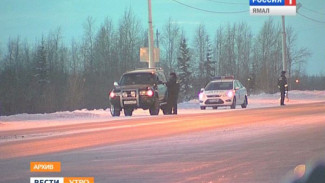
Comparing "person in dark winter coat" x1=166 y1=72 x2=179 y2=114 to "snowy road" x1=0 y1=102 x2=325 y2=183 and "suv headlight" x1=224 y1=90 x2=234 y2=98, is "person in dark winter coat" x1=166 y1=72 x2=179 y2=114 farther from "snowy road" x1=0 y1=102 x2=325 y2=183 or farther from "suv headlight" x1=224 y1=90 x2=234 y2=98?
"snowy road" x1=0 y1=102 x2=325 y2=183

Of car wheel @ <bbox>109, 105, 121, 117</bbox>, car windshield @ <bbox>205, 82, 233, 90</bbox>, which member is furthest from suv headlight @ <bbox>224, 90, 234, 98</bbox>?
car wheel @ <bbox>109, 105, 121, 117</bbox>

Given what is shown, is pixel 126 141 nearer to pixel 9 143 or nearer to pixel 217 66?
pixel 9 143

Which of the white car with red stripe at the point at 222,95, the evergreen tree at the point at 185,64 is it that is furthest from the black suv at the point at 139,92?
the evergreen tree at the point at 185,64

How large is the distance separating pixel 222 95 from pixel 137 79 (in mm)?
6408

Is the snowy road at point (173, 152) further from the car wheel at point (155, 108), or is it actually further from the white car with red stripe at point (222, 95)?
the white car with red stripe at point (222, 95)

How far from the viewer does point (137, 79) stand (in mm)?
23484

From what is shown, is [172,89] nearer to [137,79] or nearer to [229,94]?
[137,79]

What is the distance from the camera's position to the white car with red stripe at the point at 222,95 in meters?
27.8

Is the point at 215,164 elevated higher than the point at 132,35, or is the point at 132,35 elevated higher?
the point at 132,35

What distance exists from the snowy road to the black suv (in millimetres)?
7819

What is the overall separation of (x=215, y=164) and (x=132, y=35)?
7292 cm

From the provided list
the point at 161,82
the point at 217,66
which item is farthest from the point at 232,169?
the point at 217,66

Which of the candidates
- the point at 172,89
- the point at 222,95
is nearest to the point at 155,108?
the point at 172,89

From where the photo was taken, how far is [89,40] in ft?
274
